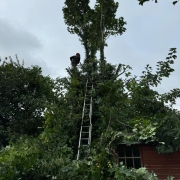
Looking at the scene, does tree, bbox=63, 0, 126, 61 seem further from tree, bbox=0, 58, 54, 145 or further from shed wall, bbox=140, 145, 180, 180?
shed wall, bbox=140, 145, 180, 180

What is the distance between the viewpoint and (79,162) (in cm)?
558

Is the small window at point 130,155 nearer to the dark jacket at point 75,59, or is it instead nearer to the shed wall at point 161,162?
the shed wall at point 161,162

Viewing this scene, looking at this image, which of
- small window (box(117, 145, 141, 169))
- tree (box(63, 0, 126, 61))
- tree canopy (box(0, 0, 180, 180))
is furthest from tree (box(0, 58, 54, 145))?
small window (box(117, 145, 141, 169))

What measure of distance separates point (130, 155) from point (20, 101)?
12.0 m

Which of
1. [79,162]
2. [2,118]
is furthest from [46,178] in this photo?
[2,118]

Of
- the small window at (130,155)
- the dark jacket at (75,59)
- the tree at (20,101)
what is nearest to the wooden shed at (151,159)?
the small window at (130,155)

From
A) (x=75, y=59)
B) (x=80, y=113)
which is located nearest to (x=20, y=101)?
(x=75, y=59)

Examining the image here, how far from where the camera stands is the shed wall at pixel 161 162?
7141 mm

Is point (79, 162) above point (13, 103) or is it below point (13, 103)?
below

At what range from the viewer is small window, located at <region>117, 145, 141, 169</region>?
24.5 feet

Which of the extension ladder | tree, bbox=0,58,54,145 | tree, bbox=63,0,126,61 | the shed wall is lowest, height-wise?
the shed wall

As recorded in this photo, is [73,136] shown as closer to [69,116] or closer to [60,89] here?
[69,116]

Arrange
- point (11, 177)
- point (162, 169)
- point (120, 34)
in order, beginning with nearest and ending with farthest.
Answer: point (11, 177) → point (162, 169) → point (120, 34)

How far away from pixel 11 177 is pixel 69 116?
3.37 meters
